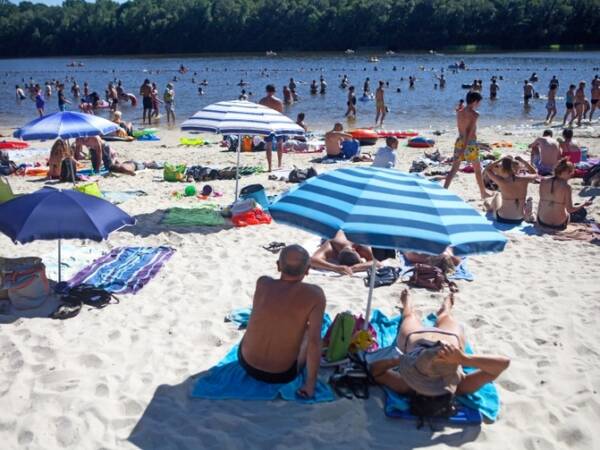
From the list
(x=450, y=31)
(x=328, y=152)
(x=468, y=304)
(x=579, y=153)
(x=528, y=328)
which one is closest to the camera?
(x=528, y=328)

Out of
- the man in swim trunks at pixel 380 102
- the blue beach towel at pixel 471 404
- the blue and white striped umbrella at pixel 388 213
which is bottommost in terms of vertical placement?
the blue beach towel at pixel 471 404

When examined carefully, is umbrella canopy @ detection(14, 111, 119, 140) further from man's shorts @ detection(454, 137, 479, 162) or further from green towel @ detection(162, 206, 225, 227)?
man's shorts @ detection(454, 137, 479, 162)

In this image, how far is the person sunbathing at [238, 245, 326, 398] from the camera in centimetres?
337

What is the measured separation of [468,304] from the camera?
4949mm

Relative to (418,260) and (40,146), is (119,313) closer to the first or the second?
(418,260)

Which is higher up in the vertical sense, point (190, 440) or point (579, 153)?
point (579, 153)

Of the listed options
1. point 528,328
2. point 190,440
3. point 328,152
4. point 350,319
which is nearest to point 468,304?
point 528,328

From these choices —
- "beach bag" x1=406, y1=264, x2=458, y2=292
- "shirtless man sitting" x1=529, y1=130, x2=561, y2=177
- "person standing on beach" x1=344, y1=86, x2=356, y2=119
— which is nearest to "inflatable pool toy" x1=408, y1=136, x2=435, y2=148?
"shirtless man sitting" x1=529, y1=130, x2=561, y2=177

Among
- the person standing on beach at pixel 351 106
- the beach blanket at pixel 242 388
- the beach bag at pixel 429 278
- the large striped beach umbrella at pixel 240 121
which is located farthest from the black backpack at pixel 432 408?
the person standing on beach at pixel 351 106

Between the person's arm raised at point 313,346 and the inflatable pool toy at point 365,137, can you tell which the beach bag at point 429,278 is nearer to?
the person's arm raised at point 313,346

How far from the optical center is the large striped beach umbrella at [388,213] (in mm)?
3137

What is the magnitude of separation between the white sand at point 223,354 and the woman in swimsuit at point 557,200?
0.50 metres

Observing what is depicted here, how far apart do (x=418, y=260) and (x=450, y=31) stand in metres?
78.3

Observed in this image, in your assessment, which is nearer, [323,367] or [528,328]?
[323,367]
